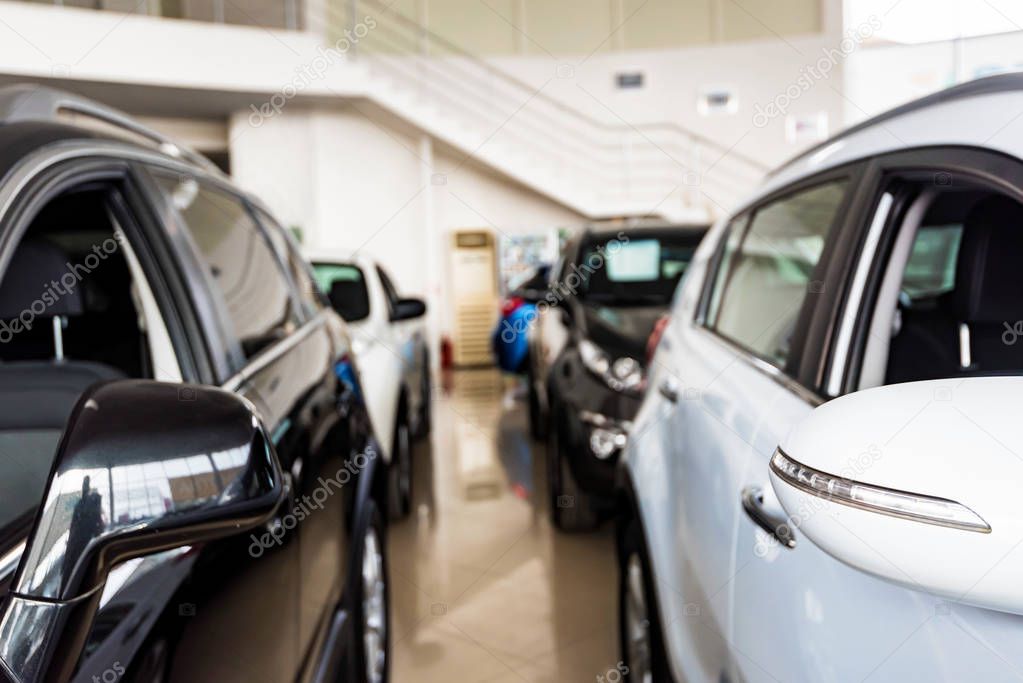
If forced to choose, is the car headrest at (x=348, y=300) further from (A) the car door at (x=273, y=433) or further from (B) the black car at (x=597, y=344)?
(A) the car door at (x=273, y=433)

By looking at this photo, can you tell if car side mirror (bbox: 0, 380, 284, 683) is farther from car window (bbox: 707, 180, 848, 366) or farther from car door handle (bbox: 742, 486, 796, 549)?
car window (bbox: 707, 180, 848, 366)

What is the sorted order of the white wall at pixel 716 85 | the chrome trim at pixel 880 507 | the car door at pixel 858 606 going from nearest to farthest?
the chrome trim at pixel 880 507, the car door at pixel 858 606, the white wall at pixel 716 85

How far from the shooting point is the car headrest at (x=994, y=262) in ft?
4.15

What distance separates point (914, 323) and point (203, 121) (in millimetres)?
10954

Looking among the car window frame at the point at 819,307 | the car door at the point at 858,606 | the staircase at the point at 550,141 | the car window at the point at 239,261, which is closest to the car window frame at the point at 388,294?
the car window at the point at 239,261

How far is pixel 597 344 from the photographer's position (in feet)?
12.8

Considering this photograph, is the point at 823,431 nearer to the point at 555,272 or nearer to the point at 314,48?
the point at 555,272

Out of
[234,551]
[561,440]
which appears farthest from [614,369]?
[234,551]

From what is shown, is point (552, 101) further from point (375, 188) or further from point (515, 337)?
point (515, 337)

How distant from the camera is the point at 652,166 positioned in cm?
1169

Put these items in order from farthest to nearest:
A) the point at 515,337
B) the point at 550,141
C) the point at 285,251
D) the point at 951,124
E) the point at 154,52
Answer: the point at 550,141 < the point at 154,52 < the point at 515,337 < the point at 285,251 < the point at 951,124

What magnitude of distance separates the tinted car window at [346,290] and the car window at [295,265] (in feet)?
2.44

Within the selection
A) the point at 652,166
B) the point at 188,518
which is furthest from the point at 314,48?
the point at 188,518

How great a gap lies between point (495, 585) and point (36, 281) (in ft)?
8.06
